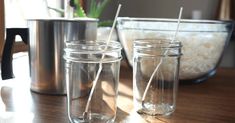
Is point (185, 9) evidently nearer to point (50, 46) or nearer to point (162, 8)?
point (162, 8)

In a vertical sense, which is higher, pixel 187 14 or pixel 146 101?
pixel 187 14

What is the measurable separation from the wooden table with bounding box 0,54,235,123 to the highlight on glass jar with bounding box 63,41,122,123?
2 centimetres

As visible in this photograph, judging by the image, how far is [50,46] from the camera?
1.92 ft

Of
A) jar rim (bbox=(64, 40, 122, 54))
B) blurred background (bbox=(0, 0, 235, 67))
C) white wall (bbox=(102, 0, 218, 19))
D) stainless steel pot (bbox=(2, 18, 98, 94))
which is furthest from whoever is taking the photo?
white wall (bbox=(102, 0, 218, 19))

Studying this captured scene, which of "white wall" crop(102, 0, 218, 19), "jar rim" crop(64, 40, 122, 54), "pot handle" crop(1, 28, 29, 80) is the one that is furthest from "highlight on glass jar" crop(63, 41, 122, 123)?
"white wall" crop(102, 0, 218, 19)

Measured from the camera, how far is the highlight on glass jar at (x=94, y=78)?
47cm

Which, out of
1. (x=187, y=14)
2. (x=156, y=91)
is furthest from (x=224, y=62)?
(x=156, y=91)

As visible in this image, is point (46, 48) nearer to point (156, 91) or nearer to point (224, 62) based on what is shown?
point (156, 91)

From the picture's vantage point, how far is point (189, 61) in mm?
729

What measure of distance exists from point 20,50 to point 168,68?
0.73 meters

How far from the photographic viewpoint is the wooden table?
48cm

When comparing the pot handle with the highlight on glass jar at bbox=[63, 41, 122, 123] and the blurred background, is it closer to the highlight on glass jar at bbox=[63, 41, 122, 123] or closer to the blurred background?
the highlight on glass jar at bbox=[63, 41, 122, 123]

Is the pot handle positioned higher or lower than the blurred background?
lower

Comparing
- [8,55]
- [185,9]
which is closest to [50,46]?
[8,55]
